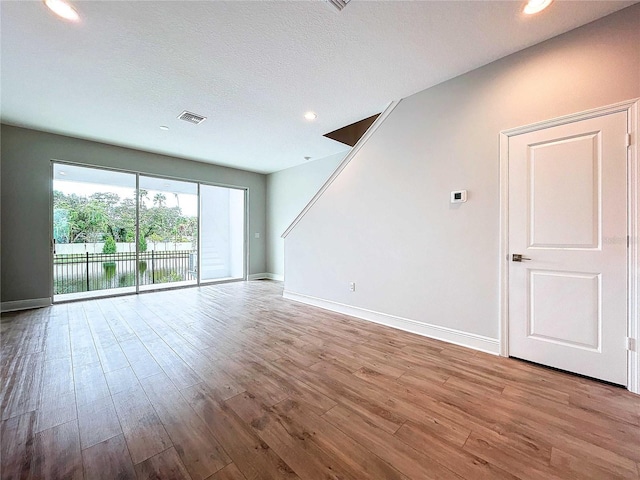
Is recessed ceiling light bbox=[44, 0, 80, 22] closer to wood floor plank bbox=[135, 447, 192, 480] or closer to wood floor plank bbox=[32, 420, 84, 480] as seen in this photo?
wood floor plank bbox=[32, 420, 84, 480]

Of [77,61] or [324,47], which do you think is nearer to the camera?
[324,47]

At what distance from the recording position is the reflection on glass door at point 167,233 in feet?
17.8

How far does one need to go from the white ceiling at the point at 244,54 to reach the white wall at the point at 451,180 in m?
0.20

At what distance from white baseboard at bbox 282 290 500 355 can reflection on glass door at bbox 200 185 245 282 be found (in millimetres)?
3616

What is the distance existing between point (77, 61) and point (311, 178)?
4328 millimetres

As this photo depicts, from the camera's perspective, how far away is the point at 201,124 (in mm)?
4023

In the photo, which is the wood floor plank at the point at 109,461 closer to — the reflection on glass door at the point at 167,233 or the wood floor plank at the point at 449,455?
the wood floor plank at the point at 449,455

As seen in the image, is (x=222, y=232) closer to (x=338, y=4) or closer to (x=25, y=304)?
(x=25, y=304)

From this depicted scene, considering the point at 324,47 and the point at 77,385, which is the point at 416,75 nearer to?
the point at 324,47

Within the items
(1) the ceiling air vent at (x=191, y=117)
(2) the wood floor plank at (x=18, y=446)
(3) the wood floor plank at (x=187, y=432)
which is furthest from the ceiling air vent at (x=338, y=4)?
(2) the wood floor plank at (x=18, y=446)

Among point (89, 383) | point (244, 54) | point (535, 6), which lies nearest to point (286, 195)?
point (244, 54)

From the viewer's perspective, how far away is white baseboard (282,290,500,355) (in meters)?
2.56

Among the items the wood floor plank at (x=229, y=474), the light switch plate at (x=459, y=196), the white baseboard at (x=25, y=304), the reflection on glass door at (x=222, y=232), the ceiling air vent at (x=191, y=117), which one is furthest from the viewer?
the reflection on glass door at (x=222, y=232)

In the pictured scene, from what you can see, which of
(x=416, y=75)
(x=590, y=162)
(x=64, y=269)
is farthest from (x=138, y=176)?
(x=590, y=162)
